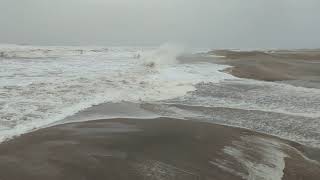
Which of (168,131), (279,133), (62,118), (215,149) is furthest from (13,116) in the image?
(279,133)

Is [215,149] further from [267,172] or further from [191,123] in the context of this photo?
[191,123]

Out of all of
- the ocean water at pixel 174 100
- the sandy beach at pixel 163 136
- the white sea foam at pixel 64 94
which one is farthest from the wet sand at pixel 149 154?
the white sea foam at pixel 64 94

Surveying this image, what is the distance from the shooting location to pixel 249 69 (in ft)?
123

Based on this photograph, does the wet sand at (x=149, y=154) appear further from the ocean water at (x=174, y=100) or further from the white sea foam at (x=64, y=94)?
the white sea foam at (x=64, y=94)

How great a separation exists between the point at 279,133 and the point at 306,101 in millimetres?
6588

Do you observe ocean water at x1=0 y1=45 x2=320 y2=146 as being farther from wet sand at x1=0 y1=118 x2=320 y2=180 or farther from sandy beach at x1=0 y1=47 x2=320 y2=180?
wet sand at x1=0 y1=118 x2=320 y2=180

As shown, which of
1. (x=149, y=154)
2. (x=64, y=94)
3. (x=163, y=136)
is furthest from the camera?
(x=64, y=94)

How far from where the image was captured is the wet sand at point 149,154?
871cm

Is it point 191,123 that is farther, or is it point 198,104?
point 198,104

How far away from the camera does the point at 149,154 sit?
994cm

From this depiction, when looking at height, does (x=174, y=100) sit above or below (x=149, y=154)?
below

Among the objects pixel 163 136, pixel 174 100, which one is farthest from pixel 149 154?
pixel 174 100

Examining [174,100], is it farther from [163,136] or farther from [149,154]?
[149,154]

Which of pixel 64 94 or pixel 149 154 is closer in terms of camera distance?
pixel 149 154
